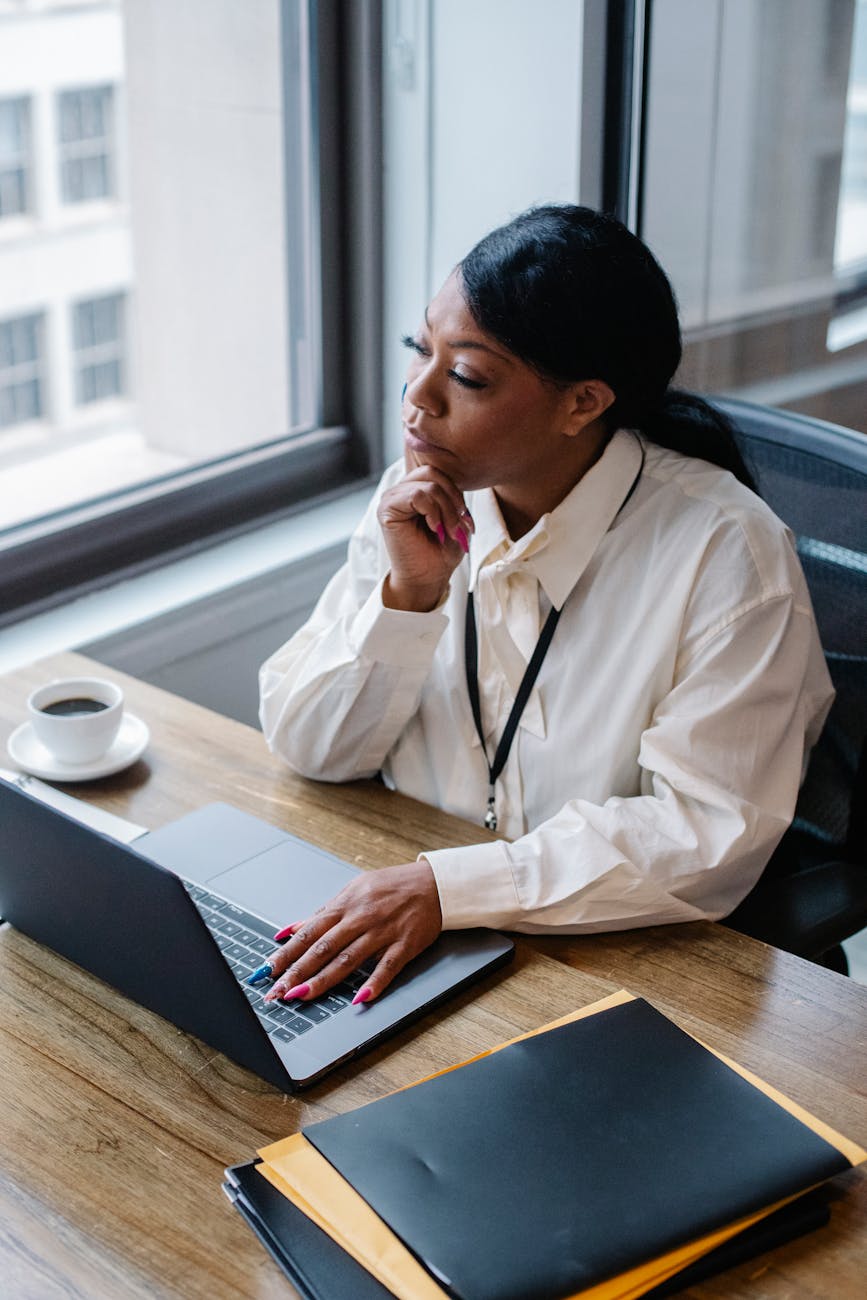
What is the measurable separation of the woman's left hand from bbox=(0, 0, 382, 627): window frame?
0.98 metres

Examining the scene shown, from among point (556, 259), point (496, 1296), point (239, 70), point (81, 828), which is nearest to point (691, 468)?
point (556, 259)

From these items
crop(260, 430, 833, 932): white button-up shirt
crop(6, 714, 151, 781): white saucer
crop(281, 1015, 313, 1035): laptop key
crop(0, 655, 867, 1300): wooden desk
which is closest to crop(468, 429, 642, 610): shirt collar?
crop(260, 430, 833, 932): white button-up shirt

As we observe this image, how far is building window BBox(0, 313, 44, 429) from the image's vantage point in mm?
2068

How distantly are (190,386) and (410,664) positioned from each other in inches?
41.2

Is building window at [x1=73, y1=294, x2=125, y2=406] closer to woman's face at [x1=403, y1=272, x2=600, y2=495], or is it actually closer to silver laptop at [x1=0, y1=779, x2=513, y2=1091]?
woman's face at [x1=403, y1=272, x2=600, y2=495]

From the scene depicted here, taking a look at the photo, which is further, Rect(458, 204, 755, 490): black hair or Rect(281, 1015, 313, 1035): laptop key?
Rect(458, 204, 755, 490): black hair

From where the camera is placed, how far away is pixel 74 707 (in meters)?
1.53

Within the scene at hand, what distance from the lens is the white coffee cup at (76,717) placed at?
1465 millimetres

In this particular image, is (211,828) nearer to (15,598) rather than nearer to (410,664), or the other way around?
(410,664)

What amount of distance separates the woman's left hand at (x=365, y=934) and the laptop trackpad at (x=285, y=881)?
39mm

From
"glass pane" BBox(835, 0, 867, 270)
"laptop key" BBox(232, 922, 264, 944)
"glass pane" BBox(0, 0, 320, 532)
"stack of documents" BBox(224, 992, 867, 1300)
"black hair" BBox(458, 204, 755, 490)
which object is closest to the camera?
"stack of documents" BBox(224, 992, 867, 1300)

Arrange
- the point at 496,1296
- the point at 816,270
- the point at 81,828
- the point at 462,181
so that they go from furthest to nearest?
1. the point at 462,181
2. the point at 816,270
3. the point at 81,828
4. the point at 496,1296

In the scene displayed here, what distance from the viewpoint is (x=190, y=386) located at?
240 cm

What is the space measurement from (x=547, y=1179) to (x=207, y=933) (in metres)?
0.28
